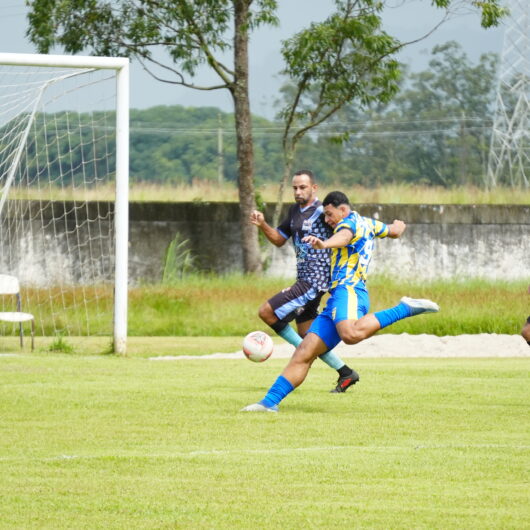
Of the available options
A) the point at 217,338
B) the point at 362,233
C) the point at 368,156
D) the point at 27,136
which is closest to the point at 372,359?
the point at 217,338

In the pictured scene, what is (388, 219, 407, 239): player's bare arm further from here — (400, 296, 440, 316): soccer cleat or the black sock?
the black sock

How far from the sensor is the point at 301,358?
429 inches

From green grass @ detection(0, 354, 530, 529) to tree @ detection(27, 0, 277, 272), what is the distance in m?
15.0

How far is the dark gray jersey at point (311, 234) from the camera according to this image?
523 inches

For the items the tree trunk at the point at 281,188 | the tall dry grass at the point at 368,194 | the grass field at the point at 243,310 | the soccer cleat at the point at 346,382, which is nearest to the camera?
the soccer cleat at the point at 346,382

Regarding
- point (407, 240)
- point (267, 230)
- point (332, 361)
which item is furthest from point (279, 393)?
point (407, 240)

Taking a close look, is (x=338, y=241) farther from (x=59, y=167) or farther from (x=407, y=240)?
(x=407, y=240)

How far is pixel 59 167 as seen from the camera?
805 inches

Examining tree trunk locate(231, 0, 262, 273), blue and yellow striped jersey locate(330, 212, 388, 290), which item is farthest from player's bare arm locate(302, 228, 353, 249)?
tree trunk locate(231, 0, 262, 273)

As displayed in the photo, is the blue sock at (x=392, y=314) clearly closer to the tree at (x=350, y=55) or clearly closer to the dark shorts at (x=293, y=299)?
the dark shorts at (x=293, y=299)

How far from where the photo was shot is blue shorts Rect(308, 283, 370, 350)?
1097 centimetres

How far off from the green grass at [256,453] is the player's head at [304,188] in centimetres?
194

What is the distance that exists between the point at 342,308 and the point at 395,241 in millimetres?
18372

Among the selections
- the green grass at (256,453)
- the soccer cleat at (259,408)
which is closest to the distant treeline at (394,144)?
the green grass at (256,453)
